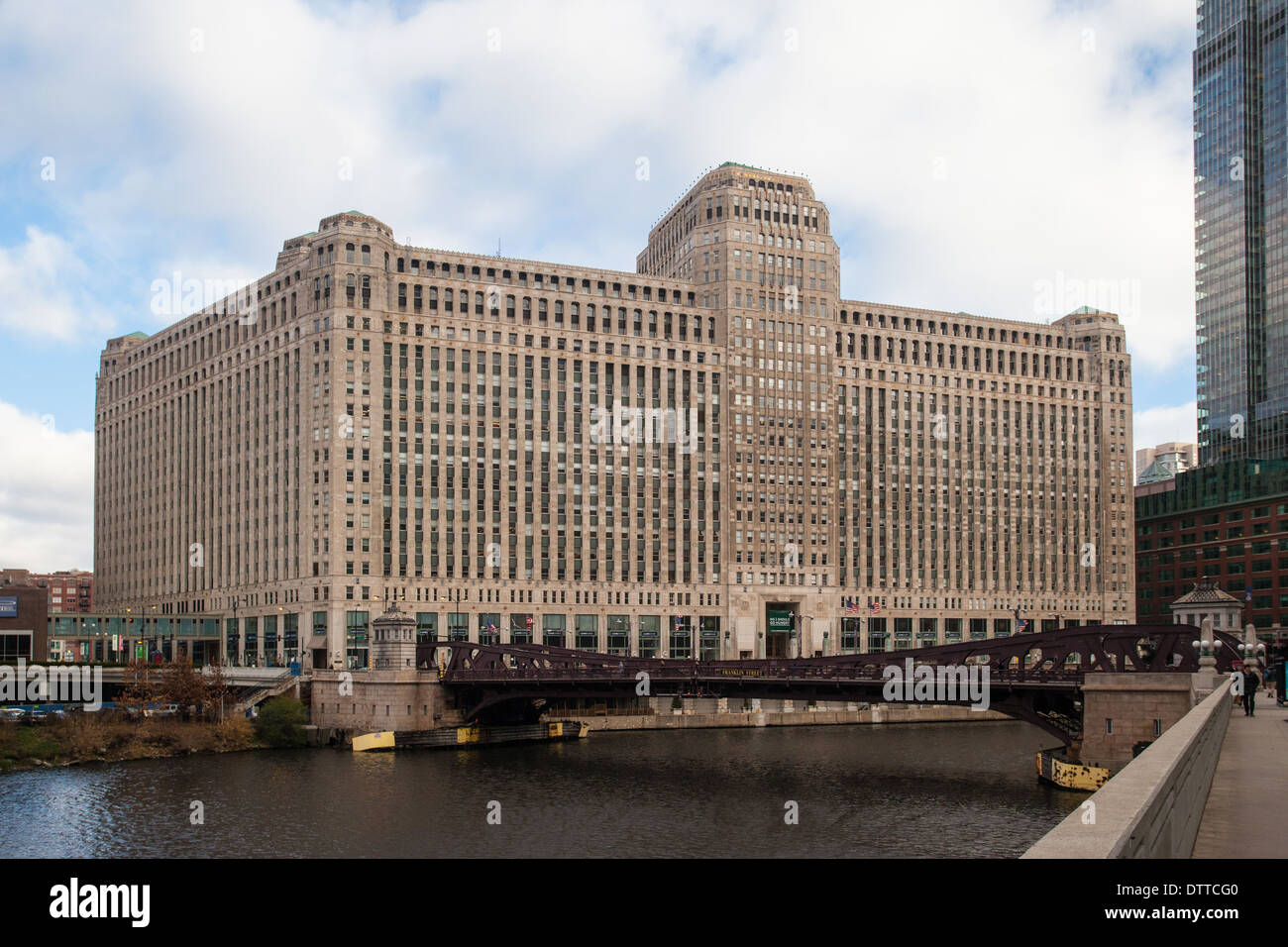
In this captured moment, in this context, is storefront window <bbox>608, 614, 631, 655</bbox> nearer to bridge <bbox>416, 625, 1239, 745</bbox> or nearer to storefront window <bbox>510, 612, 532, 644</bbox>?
storefront window <bbox>510, 612, 532, 644</bbox>

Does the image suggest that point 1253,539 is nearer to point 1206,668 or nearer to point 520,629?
point 520,629

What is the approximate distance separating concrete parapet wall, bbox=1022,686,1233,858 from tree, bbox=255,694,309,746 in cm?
9229

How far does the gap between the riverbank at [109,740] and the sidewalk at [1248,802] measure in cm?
8006

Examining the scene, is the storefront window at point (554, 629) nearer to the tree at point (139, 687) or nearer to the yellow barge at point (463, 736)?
the yellow barge at point (463, 736)

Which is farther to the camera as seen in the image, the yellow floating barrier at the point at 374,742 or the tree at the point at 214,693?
the tree at the point at 214,693

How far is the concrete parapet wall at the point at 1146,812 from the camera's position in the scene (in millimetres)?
14562

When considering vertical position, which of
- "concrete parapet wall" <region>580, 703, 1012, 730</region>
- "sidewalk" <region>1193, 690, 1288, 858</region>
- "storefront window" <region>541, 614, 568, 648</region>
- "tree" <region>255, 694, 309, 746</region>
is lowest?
"concrete parapet wall" <region>580, 703, 1012, 730</region>

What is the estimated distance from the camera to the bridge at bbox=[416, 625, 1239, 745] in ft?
265

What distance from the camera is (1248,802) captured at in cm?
2697

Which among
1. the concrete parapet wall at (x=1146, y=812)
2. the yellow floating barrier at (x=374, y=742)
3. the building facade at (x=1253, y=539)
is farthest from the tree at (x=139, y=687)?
the building facade at (x=1253, y=539)

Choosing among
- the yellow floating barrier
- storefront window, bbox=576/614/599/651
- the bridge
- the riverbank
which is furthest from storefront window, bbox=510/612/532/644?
the riverbank

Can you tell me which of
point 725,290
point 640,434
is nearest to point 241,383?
point 640,434
